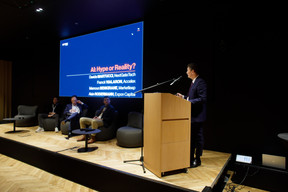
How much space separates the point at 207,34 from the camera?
11.7 ft

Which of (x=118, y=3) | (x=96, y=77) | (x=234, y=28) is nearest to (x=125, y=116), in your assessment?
(x=96, y=77)

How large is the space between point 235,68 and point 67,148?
3.58 meters

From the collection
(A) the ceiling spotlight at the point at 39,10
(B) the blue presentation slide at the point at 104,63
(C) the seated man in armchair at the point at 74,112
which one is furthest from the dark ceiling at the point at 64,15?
(C) the seated man in armchair at the point at 74,112

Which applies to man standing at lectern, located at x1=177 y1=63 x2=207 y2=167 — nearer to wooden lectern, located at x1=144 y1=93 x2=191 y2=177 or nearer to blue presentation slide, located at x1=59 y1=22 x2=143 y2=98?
wooden lectern, located at x1=144 y1=93 x2=191 y2=177

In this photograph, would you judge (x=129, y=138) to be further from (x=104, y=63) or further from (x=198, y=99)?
(x=104, y=63)

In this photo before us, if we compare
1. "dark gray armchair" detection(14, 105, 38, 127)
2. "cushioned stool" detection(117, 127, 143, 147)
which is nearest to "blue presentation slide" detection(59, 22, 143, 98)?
"cushioned stool" detection(117, 127, 143, 147)

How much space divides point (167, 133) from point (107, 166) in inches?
43.5

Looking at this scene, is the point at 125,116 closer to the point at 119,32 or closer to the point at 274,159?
the point at 119,32

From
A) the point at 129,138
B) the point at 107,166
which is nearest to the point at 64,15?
the point at 129,138

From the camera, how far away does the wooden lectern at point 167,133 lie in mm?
2207

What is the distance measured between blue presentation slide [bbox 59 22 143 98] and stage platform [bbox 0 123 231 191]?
145 cm

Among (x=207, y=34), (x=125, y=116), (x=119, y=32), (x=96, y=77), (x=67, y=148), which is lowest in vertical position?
(x=67, y=148)

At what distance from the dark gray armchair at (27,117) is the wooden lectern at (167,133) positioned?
537cm

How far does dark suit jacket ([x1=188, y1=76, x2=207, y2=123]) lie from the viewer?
2.49 m
